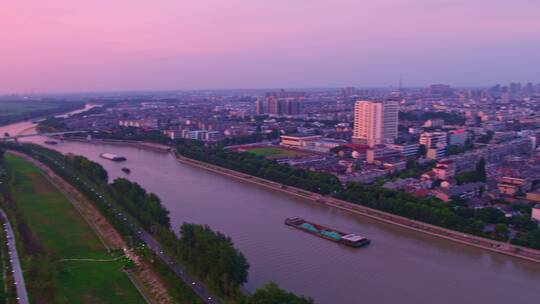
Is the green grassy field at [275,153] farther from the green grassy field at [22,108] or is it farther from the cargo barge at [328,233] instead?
the green grassy field at [22,108]

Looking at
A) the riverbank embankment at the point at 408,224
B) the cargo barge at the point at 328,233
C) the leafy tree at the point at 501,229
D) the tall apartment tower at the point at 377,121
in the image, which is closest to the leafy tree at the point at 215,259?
the cargo barge at the point at 328,233

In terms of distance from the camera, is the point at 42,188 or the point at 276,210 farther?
the point at 42,188

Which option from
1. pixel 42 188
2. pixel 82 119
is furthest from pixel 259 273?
pixel 82 119

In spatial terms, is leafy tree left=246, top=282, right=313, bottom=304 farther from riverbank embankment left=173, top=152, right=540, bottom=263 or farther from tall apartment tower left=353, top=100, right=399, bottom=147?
tall apartment tower left=353, top=100, right=399, bottom=147

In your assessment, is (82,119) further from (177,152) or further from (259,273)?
(259,273)

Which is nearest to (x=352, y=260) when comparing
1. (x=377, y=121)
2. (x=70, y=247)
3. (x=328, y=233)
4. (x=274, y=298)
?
(x=328, y=233)

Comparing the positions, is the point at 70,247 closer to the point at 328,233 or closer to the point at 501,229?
the point at 328,233
